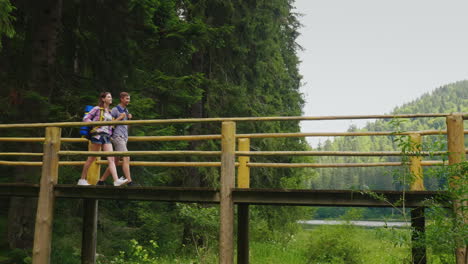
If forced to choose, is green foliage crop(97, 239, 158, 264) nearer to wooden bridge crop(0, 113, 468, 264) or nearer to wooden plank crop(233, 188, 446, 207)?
wooden bridge crop(0, 113, 468, 264)

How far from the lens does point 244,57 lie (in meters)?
18.1

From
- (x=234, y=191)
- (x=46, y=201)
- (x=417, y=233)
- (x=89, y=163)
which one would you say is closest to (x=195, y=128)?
(x=89, y=163)

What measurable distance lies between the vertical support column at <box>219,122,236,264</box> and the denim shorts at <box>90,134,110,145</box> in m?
2.35

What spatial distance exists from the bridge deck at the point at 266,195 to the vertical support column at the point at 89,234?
5.02 feet

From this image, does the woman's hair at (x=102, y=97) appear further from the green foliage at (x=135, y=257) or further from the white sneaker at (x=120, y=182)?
the green foliage at (x=135, y=257)

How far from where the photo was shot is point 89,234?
9133 mm

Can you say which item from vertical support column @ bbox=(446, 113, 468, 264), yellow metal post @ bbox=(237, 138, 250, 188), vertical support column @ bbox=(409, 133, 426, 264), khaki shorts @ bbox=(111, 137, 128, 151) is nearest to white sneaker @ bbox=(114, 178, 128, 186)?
khaki shorts @ bbox=(111, 137, 128, 151)

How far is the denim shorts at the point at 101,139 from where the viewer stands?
7.93m

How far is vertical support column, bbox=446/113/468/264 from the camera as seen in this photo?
5.61 metres

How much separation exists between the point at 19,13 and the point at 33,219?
494 centimetres

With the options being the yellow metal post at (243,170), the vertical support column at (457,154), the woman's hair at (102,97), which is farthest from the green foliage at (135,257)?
the vertical support column at (457,154)

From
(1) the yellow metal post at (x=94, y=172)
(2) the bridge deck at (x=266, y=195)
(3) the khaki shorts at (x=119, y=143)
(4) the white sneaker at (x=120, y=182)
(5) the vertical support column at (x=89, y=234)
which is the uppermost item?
(3) the khaki shorts at (x=119, y=143)

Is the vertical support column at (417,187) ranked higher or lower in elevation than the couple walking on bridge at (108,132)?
lower

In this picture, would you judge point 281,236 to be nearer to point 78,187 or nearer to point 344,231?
point 344,231
